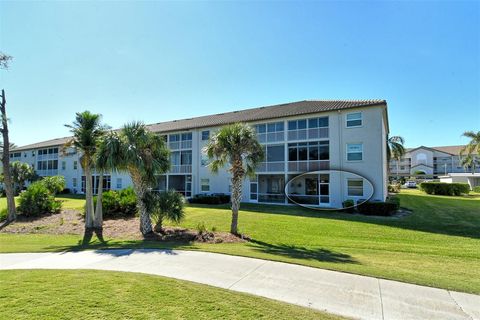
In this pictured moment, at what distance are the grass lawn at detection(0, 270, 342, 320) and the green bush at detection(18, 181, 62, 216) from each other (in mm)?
18340

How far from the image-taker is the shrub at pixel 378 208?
61.0 feet

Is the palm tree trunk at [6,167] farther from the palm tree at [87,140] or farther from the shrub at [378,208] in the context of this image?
the shrub at [378,208]

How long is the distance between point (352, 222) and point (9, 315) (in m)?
16.3

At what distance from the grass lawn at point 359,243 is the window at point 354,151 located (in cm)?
543

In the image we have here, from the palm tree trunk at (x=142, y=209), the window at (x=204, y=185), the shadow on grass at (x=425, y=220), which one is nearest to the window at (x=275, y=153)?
the shadow on grass at (x=425, y=220)

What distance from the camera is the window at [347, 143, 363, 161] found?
2186cm

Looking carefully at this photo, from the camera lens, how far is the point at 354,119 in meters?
22.2

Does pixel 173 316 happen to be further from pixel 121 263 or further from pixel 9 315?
pixel 121 263

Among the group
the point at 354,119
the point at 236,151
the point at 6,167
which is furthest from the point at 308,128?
the point at 6,167

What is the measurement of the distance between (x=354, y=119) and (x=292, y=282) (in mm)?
19261

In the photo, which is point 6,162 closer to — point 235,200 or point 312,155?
point 235,200

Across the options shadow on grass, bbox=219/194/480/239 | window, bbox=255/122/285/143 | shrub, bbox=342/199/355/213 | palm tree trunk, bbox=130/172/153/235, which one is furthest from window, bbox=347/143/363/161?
palm tree trunk, bbox=130/172/153/235

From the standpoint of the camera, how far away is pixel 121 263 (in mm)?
7695

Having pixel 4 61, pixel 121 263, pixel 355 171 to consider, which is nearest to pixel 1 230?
pixel 4 61
